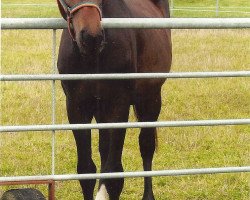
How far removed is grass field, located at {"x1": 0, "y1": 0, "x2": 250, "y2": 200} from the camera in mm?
4918

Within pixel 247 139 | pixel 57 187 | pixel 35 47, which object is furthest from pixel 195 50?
pixel 57 187

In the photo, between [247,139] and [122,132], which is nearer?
[122,132]

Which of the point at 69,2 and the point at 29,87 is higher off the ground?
the point at 69,2

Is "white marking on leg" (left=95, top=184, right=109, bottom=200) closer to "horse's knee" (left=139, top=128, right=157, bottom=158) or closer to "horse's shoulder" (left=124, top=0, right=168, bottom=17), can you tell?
"horse's knee" (left=139, top=128, right=157, bottom=158)

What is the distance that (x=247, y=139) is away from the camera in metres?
6.30

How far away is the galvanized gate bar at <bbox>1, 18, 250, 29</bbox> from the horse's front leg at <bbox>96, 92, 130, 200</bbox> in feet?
2.77

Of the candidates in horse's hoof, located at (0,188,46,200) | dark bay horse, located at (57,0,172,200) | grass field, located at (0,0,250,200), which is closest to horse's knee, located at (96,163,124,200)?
dark bay horse, located at (57,0,172,200)

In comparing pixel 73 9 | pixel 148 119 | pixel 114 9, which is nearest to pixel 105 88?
pixel 114 9

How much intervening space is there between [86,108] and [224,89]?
17.6 feet

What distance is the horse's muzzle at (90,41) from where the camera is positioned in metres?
2.71

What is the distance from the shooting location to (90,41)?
8.93 feet

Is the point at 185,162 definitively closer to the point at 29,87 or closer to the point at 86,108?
the point at 86,108

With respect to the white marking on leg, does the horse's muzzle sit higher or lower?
higher

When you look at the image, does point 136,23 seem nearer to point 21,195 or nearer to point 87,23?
point 87,23
